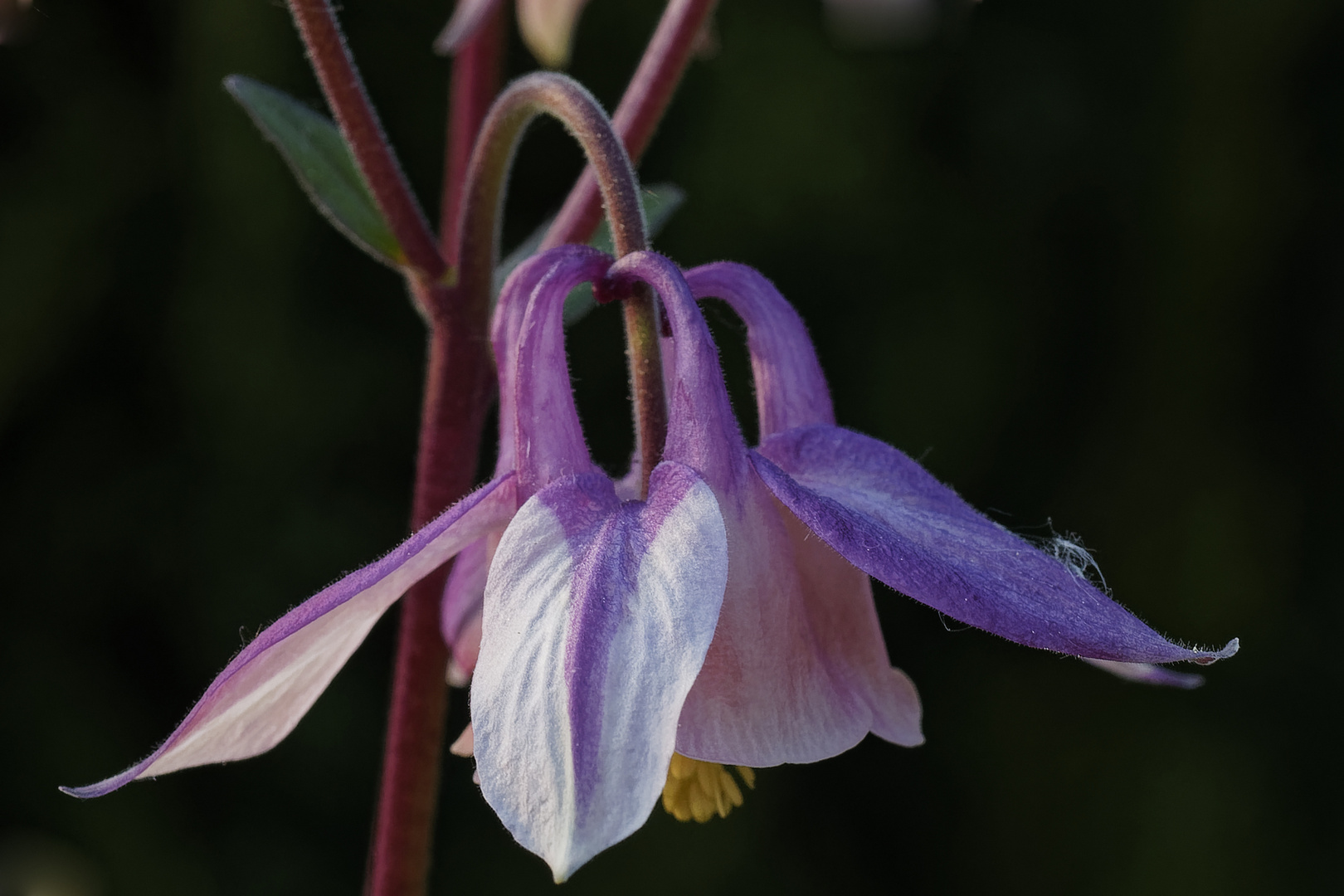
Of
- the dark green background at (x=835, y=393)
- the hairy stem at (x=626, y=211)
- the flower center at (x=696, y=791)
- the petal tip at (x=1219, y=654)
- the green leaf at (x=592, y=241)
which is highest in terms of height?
the hairy stem at (x=626, y=211)

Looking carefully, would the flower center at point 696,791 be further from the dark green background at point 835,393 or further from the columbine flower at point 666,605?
the dark green background at point 835,393

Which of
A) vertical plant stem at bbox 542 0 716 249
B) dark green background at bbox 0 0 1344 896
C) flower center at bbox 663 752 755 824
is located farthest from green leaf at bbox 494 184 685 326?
dark green background at bbox 0 0 1344 896

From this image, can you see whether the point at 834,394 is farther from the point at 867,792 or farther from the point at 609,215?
the point at 609,215

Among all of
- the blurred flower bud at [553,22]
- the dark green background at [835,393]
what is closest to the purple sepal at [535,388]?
the blurred flower bud at [553,22]

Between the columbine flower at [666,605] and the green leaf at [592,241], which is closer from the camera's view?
the columbine flower at [666,605]

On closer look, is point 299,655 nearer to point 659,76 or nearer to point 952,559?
point 952,559

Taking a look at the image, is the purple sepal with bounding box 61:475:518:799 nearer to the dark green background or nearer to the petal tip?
the petal tip

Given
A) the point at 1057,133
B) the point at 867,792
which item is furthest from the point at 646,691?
the point at 1057,133

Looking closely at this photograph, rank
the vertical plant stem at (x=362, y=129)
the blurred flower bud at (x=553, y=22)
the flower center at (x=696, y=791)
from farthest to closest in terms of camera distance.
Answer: the blurred flower bud at (x=553, y=22) → the vertical plant stem at (x=362, y=129) → the flower center at (x=696, y=791)
